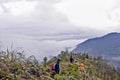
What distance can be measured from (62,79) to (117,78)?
3826 centimetres

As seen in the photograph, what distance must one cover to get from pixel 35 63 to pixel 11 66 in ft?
6.90

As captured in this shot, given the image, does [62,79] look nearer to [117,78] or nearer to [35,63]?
[35,63]

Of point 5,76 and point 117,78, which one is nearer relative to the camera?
point 5,76

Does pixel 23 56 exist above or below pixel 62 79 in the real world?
above

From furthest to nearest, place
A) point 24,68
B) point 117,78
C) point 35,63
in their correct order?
point 117,78 < point 35,63 < point 24,68

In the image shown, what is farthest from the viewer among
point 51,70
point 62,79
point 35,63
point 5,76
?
point 51,70

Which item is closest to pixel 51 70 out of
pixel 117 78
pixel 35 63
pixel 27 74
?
pixel 35 63

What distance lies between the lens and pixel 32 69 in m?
21.2

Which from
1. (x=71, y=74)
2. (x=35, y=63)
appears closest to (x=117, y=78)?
(x=71, y=74)

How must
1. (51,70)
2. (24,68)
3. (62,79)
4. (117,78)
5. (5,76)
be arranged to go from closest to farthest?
(5,76) < (24,68) < (62,79) < (51,70) < (117,78)

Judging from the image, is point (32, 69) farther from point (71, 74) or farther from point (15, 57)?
point (71, 74)

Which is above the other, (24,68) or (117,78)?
(24,68)

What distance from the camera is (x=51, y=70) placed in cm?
2667

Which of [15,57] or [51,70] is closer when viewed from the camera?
[15,57]
